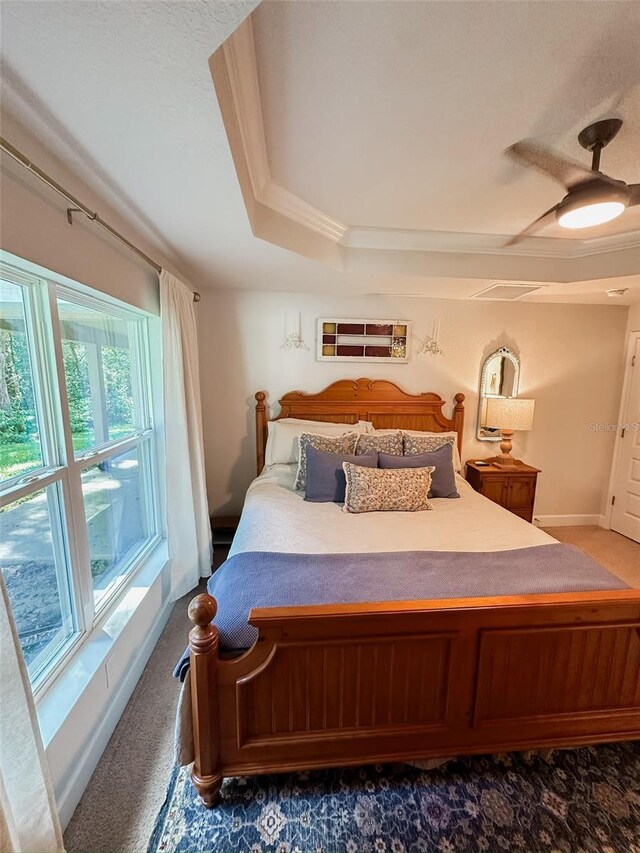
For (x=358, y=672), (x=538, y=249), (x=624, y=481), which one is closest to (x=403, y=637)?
(x=358, y=672)

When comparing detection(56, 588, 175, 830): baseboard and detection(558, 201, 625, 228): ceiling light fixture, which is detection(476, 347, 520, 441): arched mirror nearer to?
detection(558, 201, 625, 228): ceiling light fixture

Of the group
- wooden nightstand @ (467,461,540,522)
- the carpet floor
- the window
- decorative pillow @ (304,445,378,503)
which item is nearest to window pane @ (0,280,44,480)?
the window

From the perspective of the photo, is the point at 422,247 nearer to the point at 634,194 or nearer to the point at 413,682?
the point at 634,194

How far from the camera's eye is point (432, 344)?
3.33 m

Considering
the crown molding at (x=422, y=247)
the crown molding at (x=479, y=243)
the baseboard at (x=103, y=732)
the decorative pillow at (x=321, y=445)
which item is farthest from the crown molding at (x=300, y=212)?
the baseboard at (x=103, y=732)

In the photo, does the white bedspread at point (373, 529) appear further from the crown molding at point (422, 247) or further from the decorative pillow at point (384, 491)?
the crown molding at point (422, 247)

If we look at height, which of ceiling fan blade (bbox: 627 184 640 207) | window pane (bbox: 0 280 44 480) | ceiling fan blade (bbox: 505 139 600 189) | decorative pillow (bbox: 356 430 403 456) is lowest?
decorative pillow (bbox: 356 430 403 456)

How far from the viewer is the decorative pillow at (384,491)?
90.4 inches

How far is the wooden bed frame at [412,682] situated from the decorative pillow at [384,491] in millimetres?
1001

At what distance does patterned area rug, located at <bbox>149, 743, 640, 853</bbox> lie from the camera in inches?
46.6

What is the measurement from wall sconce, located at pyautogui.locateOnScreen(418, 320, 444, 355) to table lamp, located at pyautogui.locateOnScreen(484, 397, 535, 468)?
691 millimetres

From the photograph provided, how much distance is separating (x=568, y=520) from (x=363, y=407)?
102 inches

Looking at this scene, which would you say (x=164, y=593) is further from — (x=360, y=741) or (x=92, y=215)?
(x=92, y=215)

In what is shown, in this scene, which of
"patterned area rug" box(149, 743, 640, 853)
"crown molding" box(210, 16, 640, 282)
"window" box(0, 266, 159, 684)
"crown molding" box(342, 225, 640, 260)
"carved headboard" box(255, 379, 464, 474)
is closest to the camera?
"patterned area rug" box(149, 743, 640, 853)
